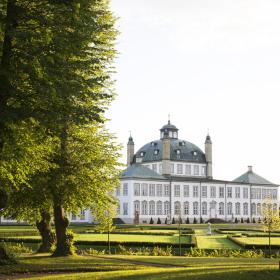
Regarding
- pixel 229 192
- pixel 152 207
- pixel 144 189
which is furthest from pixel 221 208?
pixel 144 189

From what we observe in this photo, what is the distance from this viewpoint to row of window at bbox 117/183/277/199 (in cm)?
8850

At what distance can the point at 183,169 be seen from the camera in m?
103

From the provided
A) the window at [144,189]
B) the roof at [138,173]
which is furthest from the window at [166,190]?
the window at [144,189]

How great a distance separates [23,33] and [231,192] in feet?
295

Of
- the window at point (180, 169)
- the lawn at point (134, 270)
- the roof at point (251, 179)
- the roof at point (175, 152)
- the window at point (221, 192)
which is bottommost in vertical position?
the lawn at point (134, 270)

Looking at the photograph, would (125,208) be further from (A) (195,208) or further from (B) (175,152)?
(B) (175,152)

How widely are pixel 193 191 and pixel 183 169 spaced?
7.74 m

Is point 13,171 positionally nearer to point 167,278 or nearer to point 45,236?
point 167,278

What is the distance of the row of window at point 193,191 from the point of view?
88500 millimetres

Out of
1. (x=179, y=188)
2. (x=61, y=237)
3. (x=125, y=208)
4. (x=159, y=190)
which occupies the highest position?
(x=179, y=188)

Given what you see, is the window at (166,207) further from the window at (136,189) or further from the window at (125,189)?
the window at (125,189)

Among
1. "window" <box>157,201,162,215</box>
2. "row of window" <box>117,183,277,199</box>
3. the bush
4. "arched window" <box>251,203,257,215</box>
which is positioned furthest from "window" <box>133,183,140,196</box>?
the bush

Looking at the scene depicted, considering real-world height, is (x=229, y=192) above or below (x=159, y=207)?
above

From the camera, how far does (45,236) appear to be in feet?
96.7
